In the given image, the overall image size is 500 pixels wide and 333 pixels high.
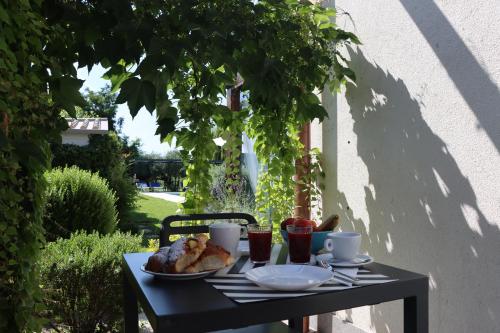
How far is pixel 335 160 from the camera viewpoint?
116 inches

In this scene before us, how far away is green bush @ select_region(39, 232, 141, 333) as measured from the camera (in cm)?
252

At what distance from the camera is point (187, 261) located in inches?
53.8

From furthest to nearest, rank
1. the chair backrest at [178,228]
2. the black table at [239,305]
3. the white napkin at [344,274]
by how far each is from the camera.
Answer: the chair backrest at [178,228]
the white napkin at [344,274]
the black table at [239,305]

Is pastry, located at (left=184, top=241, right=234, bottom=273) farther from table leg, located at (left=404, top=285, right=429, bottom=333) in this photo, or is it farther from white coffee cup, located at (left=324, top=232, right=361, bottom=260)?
table leg, located at (left=404, top=285, right=429, bottom=333)

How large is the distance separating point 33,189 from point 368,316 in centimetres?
200

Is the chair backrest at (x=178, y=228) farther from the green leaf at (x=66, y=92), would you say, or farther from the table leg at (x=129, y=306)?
the green leaf at (x=66, y=92)

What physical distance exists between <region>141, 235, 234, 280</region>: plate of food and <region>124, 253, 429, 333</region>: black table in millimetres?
27

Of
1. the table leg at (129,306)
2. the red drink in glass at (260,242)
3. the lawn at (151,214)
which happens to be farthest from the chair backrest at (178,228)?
the lawn at (151,214)

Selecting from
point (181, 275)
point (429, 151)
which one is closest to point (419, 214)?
point (429, 151)

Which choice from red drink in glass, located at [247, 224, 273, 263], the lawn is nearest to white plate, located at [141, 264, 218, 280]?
red drink in glass, located at [247, 224, 273, 263]

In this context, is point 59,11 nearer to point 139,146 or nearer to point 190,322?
point 190,322

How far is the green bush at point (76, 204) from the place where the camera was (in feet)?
14.0

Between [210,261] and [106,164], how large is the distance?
20.8ft

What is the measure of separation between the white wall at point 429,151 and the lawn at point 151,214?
5.02 m
